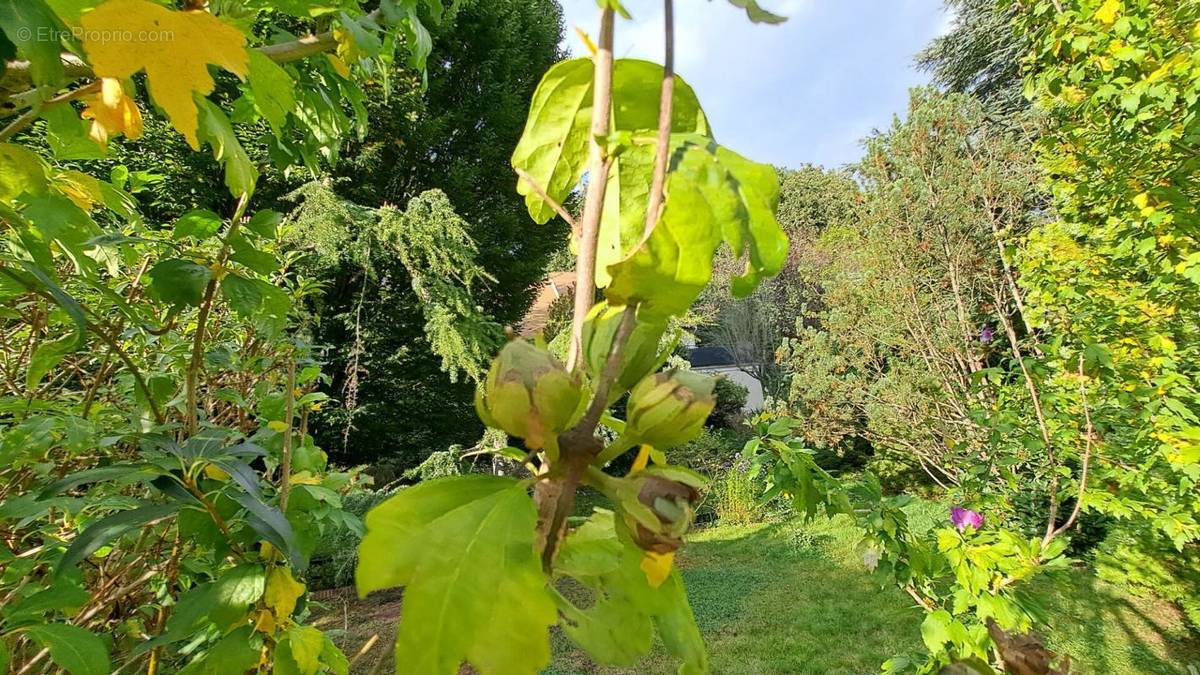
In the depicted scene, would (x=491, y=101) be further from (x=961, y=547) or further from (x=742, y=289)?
(x=742, y=289)

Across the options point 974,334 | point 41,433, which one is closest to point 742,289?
point 41,433

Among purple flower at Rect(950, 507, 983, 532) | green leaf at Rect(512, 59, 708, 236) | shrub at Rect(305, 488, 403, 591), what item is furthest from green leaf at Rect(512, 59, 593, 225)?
shrub at Rect(305, 488, 403, 591)

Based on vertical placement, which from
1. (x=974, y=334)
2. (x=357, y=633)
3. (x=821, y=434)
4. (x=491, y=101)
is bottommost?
(x=357, y=633)

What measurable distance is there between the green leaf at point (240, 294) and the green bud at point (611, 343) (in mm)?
831

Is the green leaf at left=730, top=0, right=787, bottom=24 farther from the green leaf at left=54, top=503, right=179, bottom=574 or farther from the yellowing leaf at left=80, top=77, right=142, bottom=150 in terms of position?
the green leaf at left=54, top=503, right=179, bottom=574

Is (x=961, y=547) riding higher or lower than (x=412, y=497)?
lower

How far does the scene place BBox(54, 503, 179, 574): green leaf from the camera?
73 cm

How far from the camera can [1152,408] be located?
2.51 metres

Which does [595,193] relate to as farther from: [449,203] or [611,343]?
[449,203]

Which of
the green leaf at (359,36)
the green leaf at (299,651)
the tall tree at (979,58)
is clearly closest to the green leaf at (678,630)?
the green leaf at (299,651)

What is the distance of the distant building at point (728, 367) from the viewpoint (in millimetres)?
14812

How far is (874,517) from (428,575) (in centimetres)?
163

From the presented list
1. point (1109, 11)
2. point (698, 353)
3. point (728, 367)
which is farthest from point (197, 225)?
point (698, 353)

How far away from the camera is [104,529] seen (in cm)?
77
